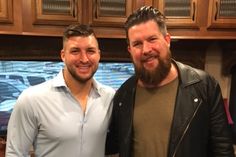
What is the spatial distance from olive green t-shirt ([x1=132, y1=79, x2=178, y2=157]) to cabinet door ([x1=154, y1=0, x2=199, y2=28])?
717mm

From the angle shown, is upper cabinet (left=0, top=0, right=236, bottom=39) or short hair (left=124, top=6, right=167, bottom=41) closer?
short hair (left=124, top=6, right=167, bottom=41)

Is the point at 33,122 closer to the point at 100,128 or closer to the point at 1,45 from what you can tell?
the point at 100,128

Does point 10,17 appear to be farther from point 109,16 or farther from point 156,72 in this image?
point 156,72

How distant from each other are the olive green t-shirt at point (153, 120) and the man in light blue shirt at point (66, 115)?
20 centimetres

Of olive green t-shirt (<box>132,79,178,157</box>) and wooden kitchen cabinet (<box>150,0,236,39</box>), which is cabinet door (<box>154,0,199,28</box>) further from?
olive green t-shirt (<box>132,79,178,157</box>)

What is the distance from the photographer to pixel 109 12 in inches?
83.0

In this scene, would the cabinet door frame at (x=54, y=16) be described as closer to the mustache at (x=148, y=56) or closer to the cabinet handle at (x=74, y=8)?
the cabinet handle at (x=74, y=8)

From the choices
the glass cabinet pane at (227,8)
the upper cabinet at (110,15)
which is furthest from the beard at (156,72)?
the glass cabinet pane at (227,8)

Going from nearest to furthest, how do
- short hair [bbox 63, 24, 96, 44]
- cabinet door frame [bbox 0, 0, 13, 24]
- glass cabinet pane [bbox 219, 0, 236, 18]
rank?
short hair [bbox 63, 24, 96, 44] → cabinet door frame [bbox 0, 0, 13, 24] → glass cabinet pane [bbox 219, 0, 236, 18]

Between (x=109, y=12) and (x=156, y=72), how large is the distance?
2.54 feet

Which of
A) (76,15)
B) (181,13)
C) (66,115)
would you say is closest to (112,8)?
(76,15)

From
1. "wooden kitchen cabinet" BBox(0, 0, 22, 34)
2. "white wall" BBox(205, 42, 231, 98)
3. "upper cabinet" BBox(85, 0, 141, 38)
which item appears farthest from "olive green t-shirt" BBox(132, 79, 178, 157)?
"white wall" BBox(205, 42, 231, 98)

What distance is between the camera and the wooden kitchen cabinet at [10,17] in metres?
1.95

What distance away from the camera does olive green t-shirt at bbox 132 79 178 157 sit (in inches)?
58.6
